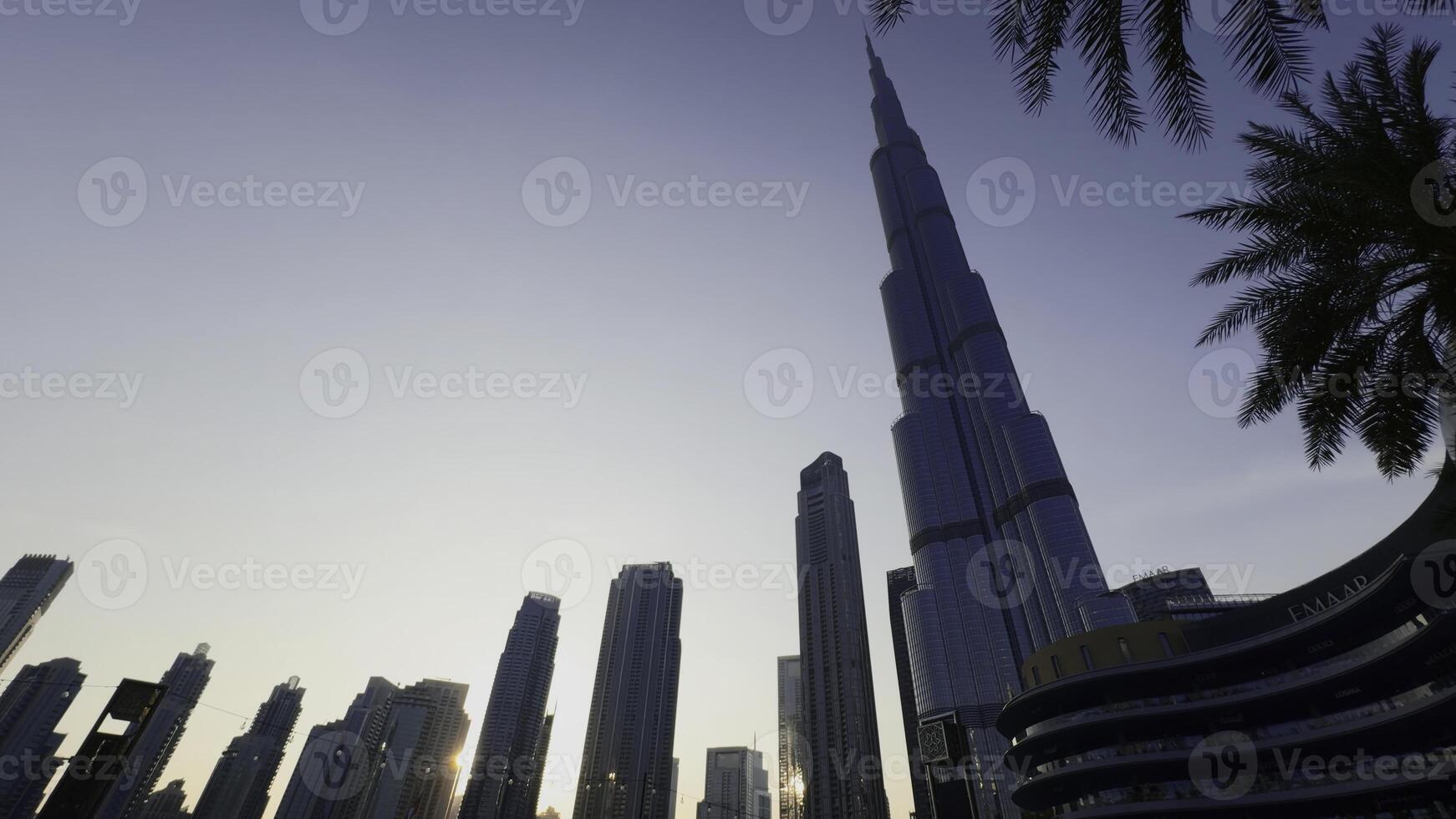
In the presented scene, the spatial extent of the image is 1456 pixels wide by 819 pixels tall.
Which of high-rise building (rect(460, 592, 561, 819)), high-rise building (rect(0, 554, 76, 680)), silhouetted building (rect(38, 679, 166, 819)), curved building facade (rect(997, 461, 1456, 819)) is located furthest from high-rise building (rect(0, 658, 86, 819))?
curved building facade (rect(997, 461, 1456, 819))

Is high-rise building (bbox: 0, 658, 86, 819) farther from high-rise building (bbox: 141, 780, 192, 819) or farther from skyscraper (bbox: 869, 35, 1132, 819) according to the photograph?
A: skyscraper (bbox: 869, 35, 1132, 819)

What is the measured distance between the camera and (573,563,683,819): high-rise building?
17038cm

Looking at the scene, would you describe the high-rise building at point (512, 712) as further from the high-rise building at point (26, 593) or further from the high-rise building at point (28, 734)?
the high-rise building at point (26, 593)

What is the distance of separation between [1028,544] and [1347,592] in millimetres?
99116

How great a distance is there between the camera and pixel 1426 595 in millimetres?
35969

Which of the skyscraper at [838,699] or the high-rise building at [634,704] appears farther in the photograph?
the high-rise building at [634,704]

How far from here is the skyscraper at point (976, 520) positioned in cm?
13712

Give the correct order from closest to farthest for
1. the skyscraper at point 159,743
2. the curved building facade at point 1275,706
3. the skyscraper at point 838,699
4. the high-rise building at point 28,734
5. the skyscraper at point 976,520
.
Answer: the curved building facade at point 1275,706, the skyscraper at point 976,520, the high-rise building at point 28,734, the skyscraper at point 838,699, the skyscraper at point 159,743

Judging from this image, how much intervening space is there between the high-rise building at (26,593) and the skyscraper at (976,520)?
815 ft

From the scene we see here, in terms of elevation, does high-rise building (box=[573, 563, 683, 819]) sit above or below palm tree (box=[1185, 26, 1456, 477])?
above

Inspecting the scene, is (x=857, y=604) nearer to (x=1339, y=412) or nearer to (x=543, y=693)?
(x=543, y=693)

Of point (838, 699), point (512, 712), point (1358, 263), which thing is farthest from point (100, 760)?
point (512, 712)

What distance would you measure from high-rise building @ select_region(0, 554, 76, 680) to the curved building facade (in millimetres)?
257637

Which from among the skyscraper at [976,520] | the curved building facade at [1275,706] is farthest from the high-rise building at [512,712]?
the curved building facade at [1275,706]
